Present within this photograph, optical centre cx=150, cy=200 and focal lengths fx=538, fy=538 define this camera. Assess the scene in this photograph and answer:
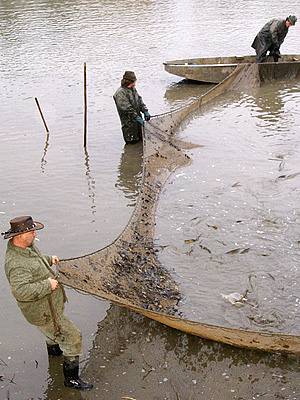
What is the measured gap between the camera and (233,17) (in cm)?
2941

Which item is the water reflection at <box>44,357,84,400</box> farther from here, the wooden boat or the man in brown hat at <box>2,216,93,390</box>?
the wooden boat

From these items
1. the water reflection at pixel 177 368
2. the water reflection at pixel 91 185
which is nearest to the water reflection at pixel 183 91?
the water reflection at pixel 91 185

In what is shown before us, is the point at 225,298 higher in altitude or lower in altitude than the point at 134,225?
lower

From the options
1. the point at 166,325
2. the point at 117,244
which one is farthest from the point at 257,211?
the point at 166,325

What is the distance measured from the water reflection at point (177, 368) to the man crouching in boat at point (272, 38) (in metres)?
12.3

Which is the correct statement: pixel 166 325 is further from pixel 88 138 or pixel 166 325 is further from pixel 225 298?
pixel 88 138

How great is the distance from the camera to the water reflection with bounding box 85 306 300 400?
5.36 m

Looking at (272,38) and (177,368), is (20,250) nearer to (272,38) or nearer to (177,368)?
(177,368)

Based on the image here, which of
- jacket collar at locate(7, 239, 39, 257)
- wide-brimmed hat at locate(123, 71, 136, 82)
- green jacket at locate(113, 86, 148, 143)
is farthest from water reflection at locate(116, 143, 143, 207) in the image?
jacket collar at locate(7, 239, 39, 257)

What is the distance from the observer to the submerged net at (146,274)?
5.48 m

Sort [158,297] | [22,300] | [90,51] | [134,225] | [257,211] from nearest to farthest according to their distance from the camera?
[22,300] < [158,297] < [134,225] < [257,211] < [90,51]

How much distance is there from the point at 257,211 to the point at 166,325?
3.59 metres

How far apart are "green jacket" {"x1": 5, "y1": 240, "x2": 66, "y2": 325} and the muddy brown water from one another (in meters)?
0.97

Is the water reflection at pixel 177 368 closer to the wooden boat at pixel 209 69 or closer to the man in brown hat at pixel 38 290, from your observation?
the man in brown hat at pixel 38 290
